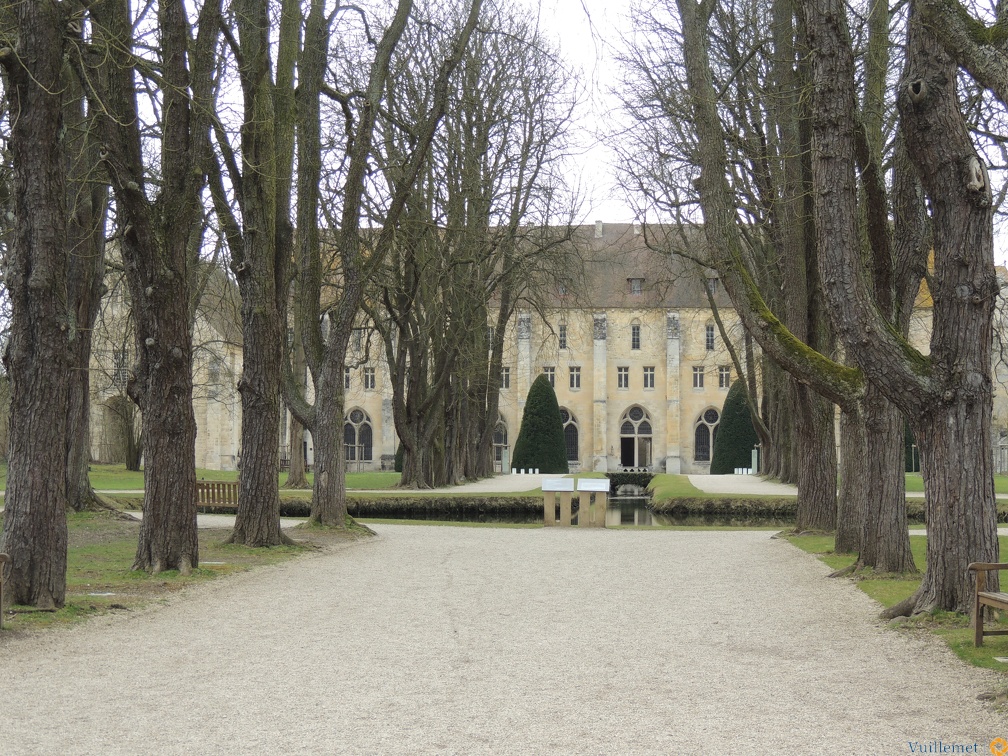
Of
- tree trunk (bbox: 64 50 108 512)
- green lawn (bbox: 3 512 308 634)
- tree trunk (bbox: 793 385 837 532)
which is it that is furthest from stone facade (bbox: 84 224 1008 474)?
green lawn (bbox: 3 512 308 634)

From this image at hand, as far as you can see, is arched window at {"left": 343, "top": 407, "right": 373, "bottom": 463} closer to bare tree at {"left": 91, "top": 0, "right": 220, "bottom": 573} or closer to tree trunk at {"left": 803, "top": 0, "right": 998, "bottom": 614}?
bare tree at {"left": 91, "top": 0, "right": 220, "bottom": 573}

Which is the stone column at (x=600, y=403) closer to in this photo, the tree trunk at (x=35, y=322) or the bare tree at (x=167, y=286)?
the bare tree at (x=167, y=286)

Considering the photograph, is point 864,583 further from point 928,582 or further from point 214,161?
point 214,161

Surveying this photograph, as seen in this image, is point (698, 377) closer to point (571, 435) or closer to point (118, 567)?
point (571, 435)

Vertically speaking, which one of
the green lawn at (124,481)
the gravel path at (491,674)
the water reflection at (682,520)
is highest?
the green lawn at (124,481)

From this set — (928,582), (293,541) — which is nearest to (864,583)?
(928,582)

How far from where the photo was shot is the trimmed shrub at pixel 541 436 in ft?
136

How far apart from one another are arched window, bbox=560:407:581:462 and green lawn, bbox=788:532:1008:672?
124 feet

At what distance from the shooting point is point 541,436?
136 feet

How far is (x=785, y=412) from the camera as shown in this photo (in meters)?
29.0

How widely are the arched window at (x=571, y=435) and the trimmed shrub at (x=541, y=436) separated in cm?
1046

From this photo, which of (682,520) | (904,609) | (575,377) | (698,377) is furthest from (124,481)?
(698,377)

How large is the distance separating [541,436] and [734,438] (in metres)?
7.81

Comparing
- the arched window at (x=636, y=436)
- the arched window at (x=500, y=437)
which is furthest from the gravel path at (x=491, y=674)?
the arched window at (x=636, y=436)
